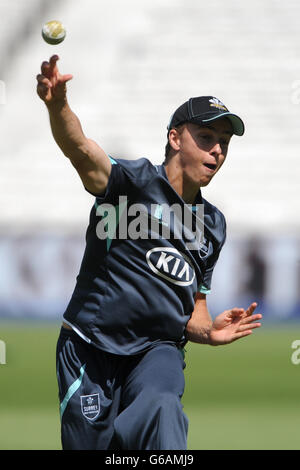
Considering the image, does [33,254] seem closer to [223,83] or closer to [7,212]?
→ [7,212]

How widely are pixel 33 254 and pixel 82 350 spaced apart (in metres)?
8.48

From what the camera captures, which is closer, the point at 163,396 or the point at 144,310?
the point at 163,396

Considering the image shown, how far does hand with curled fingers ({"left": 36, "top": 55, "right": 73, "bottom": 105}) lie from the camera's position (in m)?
3.41

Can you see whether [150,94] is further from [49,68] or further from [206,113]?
[49,68]

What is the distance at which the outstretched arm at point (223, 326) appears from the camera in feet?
13.3

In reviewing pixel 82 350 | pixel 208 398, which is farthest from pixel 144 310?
pixel 208 398

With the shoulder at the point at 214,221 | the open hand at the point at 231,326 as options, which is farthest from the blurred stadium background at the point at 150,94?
the open hand at the point at 231,326

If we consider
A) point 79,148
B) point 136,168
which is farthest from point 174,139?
point 79,148

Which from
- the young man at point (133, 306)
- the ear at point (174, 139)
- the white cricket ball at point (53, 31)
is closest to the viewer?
the white cricket ball at point (53, 31)

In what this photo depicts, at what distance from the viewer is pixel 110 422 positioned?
393 cm

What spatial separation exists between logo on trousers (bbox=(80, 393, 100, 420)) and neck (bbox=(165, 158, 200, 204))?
107 centimetres

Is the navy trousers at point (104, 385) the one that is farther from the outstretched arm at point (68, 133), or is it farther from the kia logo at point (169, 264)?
the outstretched arm at point (68, 133)

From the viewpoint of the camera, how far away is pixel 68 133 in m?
3.49
